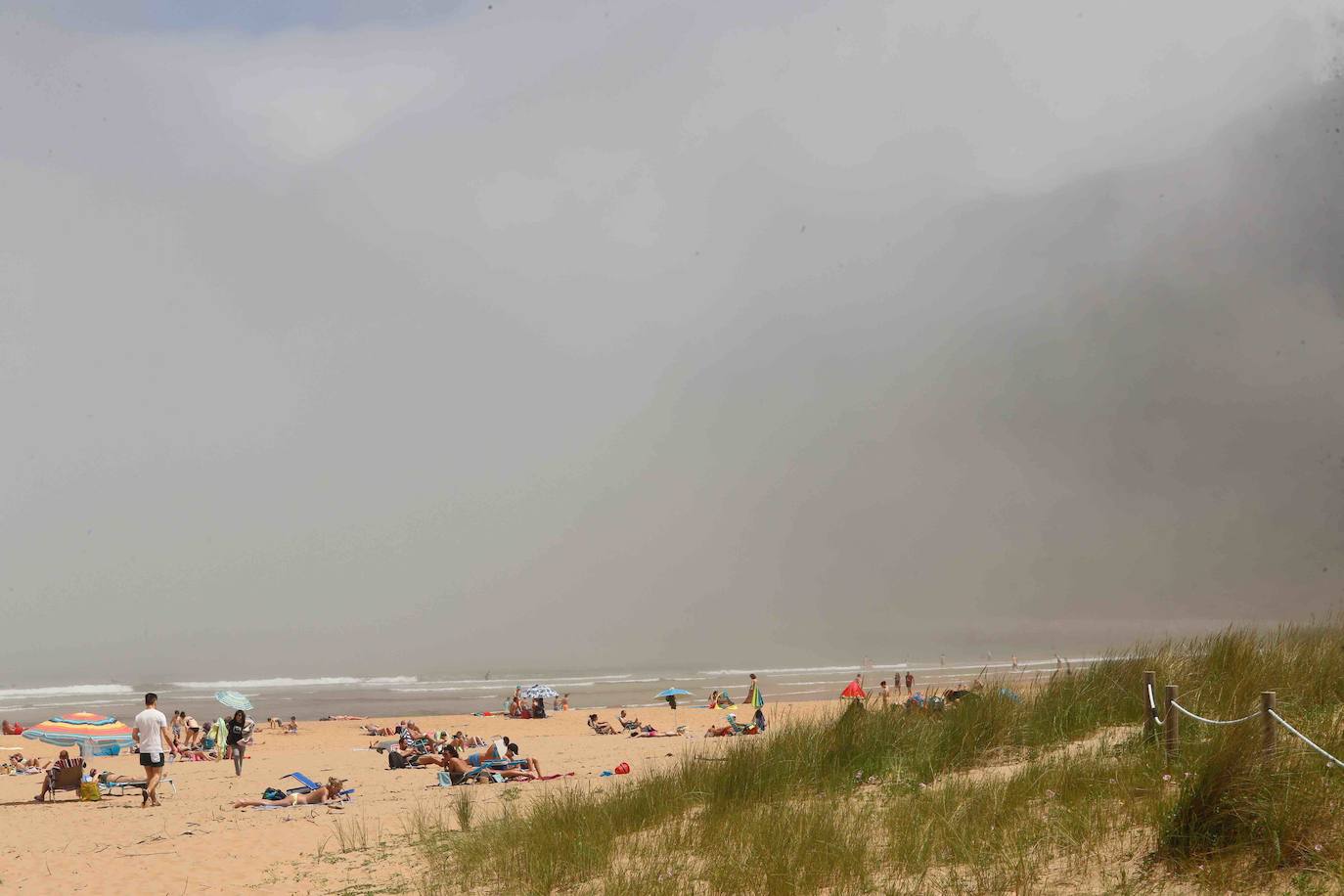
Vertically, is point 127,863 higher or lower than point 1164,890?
lower

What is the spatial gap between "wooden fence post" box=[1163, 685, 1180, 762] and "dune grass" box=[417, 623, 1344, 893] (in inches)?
4.7

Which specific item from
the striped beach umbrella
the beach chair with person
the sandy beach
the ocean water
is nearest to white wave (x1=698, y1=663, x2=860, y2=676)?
the ocean water

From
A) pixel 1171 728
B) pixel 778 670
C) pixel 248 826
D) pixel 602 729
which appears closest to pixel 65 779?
pixel 248 826

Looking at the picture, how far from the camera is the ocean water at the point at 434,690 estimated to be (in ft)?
141

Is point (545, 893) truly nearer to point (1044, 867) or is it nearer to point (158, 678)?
point (1044, 867)

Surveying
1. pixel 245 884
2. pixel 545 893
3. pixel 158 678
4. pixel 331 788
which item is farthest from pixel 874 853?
pixel 158 678

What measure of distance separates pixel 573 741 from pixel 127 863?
12.9 metres

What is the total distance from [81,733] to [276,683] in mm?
50138

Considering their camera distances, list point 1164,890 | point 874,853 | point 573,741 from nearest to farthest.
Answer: point 1164,890
point 874,853
point 573,741

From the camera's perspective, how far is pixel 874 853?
7.44 metres

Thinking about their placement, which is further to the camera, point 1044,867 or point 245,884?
point 245,884

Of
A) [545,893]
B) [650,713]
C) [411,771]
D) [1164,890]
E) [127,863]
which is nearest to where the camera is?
[1164,890]

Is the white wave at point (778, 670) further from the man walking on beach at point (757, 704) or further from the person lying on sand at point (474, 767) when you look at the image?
the person lying on sand at point (474, 767)

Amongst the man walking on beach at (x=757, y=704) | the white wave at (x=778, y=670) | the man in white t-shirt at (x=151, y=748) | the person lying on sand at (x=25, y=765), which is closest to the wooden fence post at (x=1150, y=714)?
the man walking on beach at (x=757, y=704)
